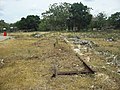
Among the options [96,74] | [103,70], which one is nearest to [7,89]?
[96,74]

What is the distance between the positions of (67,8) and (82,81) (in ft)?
242

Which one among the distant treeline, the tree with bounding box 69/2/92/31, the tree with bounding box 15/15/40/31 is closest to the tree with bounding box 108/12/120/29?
the distant treeline

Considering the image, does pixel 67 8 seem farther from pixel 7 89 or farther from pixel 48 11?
pixel 7 89

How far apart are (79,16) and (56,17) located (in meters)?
9.83

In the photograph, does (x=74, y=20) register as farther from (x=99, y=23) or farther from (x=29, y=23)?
(x=29, y=23)

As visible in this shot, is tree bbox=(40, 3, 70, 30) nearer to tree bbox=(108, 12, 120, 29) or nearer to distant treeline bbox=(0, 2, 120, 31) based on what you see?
distant treeline bbox=(0, 2, 120, 31)

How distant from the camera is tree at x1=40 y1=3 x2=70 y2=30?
8011cm

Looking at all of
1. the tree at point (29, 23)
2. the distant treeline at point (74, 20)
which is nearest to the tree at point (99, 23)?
the distant treeline at point (74, 20)

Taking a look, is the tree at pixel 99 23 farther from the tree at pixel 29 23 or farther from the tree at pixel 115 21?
the tree at pixel 29 23

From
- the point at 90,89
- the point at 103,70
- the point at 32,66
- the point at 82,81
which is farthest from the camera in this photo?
the point at 32,66

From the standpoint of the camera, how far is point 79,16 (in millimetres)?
74312

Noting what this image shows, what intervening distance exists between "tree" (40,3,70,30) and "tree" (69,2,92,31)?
254 centimetres

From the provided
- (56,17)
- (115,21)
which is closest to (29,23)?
(56,17)

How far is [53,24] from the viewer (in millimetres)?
83250
